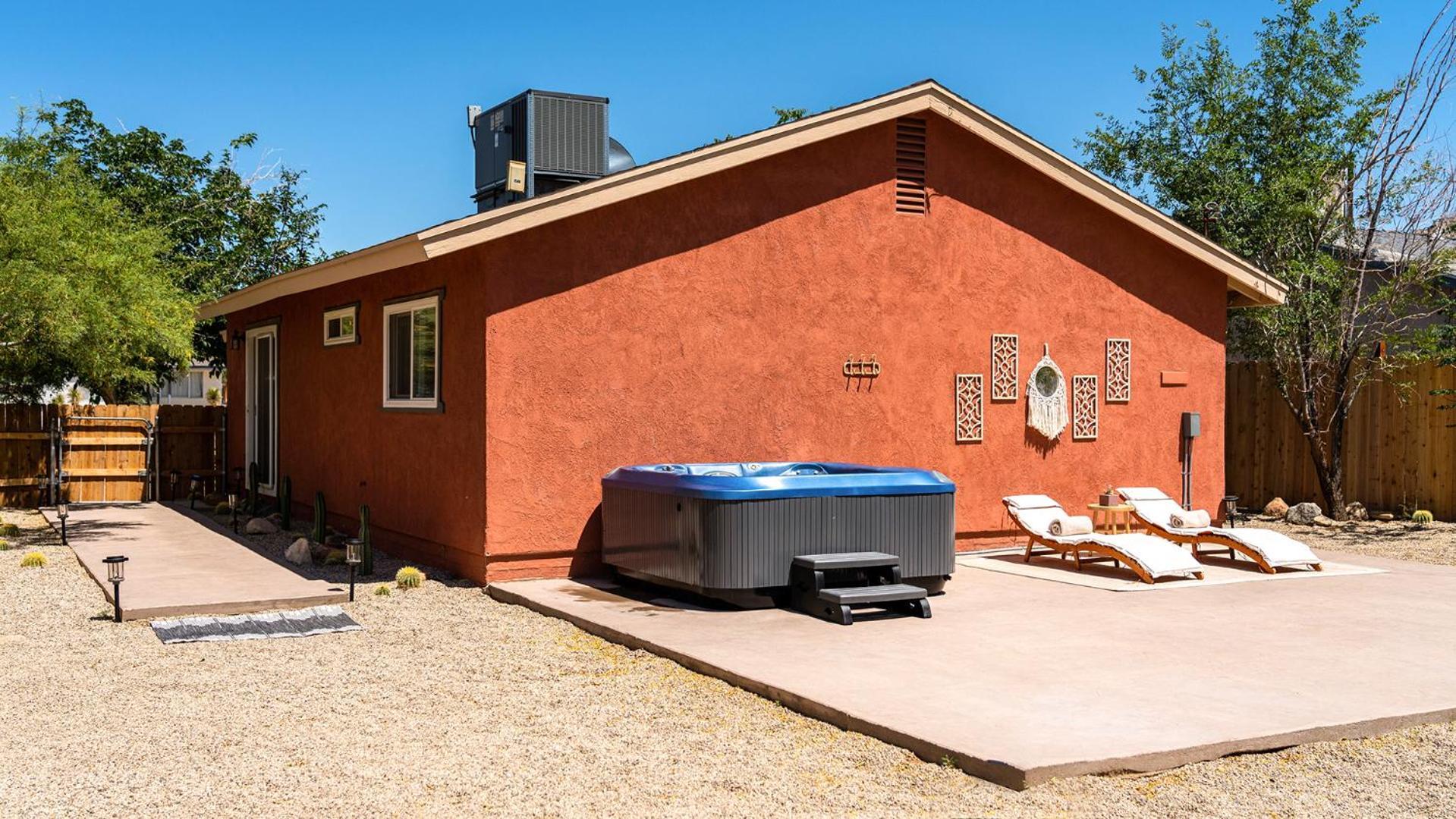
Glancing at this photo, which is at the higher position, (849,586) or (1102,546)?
(1102,546)

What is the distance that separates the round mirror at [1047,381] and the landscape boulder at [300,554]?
7291 mm

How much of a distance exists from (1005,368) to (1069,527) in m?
1.97

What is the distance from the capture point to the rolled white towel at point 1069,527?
1134 cm

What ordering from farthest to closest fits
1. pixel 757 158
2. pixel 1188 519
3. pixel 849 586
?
pixel 1188 519 < pixel 757 158 < pixel 849 586

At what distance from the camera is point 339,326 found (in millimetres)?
13477

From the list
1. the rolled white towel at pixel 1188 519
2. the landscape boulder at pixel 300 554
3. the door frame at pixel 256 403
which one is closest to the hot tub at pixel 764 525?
the landscape boulder at pixel 300 554

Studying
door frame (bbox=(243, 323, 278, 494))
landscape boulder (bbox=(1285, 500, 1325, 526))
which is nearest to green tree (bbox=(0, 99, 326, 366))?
door frame (bbox=(243, 323, 278, 494))

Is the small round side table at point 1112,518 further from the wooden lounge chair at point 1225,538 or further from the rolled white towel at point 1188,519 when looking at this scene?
the rolled white towel at point 1188,519

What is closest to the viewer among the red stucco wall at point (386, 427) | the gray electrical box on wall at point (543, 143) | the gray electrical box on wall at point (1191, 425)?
the red stucco wall at point (386, 427)

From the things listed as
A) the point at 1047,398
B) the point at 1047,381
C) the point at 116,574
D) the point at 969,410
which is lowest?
the point at 116,574

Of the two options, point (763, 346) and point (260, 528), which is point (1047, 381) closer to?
point (763, 346)

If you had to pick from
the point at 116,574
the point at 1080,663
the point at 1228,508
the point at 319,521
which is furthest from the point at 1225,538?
the point at 116,574

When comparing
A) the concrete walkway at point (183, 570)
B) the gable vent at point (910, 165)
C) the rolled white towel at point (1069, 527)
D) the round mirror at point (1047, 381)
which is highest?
the gable vent at point (910, 165)

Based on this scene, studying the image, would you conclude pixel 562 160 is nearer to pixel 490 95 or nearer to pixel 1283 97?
pixel 490 95
